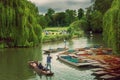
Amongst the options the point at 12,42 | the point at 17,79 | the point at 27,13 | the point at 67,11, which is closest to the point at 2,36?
the point at 12,42

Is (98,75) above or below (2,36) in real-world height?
below

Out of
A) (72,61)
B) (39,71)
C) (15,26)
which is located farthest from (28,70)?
(15,26)

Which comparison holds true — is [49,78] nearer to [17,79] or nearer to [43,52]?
[17,79]

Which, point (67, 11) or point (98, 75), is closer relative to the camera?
point (98, 75)

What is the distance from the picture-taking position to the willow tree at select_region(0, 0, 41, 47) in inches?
2082

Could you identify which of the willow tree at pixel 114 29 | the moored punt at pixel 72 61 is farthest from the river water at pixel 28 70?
the willow tree at pixel 114 29

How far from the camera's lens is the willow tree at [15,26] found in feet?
173

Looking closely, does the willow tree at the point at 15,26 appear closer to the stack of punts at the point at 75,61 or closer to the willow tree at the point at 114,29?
the stack of punts at the point at 75,61

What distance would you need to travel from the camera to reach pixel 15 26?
53.4 m

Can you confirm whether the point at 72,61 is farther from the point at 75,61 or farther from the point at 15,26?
the point at 15,26

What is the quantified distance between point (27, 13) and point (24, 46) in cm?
551

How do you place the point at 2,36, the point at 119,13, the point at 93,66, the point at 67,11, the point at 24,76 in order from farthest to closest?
the point at 67,11 < the point at 2,36 < the point at 93,66 < the point at 24,76 < the point at 119,13

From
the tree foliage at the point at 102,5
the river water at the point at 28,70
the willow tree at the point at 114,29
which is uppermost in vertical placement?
the tree foliage at the point at 102,5

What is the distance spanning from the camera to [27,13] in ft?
181
